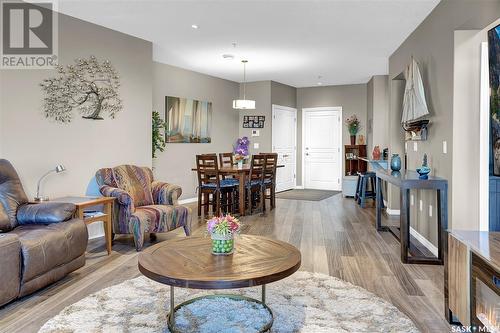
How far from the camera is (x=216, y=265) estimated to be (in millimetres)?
2303

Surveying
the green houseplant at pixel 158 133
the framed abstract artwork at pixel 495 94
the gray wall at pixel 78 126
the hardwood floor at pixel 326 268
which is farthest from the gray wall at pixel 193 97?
the framed abstract artwork at pixel 495 94

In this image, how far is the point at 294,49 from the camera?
20.1 ft

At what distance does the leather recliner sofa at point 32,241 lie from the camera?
8.87 feet

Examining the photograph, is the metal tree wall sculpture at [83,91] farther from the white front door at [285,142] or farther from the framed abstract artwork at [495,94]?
the white front door at [285,142]

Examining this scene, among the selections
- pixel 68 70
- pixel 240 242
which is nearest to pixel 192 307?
pixel 240 242

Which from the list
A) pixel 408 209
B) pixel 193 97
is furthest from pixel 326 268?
pixel 193 97

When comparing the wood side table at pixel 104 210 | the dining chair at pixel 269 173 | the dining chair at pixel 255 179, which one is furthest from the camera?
the dining chair at pixel 269 173

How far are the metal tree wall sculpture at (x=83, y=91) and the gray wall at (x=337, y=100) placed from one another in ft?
19.4

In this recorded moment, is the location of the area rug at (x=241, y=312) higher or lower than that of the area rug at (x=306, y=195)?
lower

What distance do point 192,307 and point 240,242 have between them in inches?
21.3

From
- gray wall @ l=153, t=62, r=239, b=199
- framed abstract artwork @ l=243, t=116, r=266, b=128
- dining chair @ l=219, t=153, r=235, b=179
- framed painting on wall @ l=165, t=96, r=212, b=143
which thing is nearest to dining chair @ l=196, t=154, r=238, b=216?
dining chair @ l=219, t=153, r=235, b=179

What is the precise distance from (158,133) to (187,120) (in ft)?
3.57

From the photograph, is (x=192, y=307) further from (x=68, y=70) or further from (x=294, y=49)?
(x=294, y=49)
